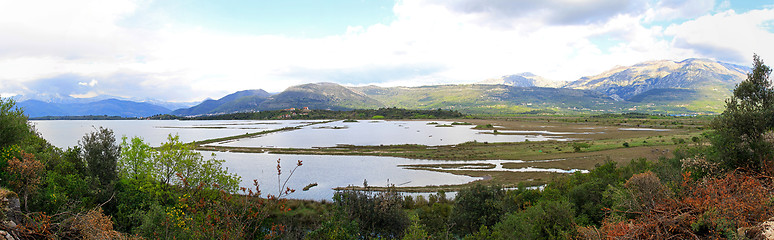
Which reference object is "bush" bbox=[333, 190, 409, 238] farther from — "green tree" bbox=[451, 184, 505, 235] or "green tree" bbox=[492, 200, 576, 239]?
"green tree" bbox=[492, 200, 576, 239]

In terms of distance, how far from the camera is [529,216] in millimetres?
18578

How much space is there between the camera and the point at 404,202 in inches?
1298

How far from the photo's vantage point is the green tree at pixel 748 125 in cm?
1647

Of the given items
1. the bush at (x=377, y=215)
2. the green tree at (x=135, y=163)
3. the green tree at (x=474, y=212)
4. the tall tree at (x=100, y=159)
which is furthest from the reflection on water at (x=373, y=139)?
the bush at (x=377, y=215)

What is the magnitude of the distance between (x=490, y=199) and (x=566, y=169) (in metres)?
28.6

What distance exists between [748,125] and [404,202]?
24502 millimetres

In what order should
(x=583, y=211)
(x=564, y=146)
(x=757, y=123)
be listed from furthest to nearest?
(x=564, y=146), (x=583, y=211), (x=757, y=123)

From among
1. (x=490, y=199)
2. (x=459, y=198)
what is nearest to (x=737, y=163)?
(x=490, y=199)

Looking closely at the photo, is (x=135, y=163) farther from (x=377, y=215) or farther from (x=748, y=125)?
(x=748, y=125)

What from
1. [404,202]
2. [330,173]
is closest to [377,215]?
[404,202]

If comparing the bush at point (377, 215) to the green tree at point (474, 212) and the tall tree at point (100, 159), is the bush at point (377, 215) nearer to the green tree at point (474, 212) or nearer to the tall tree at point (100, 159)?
the green tree at point (474, 212)

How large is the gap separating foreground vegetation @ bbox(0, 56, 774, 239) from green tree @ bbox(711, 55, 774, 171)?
59 millimetres

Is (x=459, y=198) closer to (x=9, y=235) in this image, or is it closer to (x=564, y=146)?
(x=9, y=235)

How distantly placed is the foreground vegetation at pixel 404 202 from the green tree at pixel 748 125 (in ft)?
0.19
